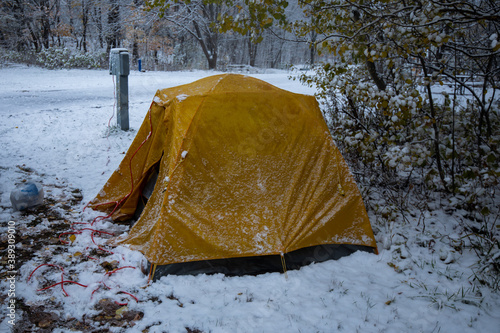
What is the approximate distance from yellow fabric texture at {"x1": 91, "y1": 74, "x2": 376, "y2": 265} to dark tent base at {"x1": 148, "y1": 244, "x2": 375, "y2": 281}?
107 millimetres

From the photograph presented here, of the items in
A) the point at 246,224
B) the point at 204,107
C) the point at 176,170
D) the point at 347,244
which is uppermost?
the point at 204,107

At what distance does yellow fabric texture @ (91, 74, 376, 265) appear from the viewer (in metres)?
3.51

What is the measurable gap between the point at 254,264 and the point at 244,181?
88 centimetres

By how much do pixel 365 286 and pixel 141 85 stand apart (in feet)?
39.3

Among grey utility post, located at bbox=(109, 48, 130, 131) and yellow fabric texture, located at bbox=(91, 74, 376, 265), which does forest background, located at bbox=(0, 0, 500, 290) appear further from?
grey utility post, located at bbox=(109, 48, 130, 131)

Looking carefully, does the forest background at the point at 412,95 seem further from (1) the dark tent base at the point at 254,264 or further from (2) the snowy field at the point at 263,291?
(1) the dark tent base at the point at 254,264

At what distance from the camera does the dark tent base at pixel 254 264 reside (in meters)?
3.45

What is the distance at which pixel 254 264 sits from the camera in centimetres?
360

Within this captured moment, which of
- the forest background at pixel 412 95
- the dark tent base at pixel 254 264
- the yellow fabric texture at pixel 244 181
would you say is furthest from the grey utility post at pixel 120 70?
the dark tent base at pixel 254 264

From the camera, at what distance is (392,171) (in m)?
5.46

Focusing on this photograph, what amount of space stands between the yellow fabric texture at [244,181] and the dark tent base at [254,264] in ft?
0.35

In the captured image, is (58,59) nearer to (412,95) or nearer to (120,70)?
(120,70)

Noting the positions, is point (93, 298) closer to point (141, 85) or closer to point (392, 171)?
point (392, 171)

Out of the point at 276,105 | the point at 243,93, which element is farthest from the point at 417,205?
the point at 243,93
